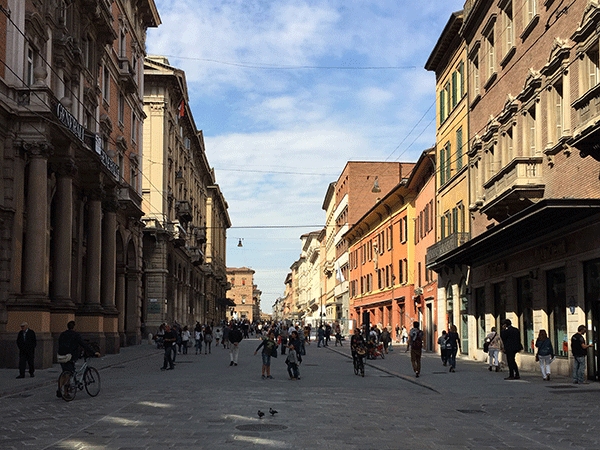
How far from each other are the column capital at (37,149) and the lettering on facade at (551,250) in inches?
670

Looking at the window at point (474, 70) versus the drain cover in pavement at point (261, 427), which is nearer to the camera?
the drain cover in pavement at point (261, 427)

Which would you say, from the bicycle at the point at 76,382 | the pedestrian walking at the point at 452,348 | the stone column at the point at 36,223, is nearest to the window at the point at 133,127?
the stone column at the point at 36,223

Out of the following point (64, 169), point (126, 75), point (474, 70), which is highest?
point (126, 75)

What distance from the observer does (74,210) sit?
36.9 meters

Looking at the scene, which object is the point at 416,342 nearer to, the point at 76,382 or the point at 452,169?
the point at 76,382

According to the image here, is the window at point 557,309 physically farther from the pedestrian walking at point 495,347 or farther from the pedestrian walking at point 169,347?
the pedestrian walking at point 169,347

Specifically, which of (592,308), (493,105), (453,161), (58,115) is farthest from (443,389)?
(453,161)

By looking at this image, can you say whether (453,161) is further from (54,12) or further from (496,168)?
(54,12)

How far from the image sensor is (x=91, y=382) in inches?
704

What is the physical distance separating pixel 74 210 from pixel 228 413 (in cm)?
2446

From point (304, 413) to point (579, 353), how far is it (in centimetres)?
930

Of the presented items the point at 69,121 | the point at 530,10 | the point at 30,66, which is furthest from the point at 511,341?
the point at 30,66

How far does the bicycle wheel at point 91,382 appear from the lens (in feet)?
58.2

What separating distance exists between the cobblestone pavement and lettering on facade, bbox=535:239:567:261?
3680 mm
